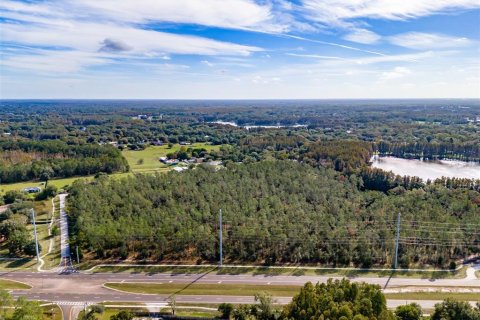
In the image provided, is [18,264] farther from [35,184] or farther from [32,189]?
[35,184]

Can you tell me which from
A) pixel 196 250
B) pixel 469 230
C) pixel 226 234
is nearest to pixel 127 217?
pixel 196 250

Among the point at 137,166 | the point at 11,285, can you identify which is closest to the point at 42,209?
the point at 11,285

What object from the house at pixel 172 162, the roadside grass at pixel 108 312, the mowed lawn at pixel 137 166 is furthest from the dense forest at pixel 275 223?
the house at pixel 172 162

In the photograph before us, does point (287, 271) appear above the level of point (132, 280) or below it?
above

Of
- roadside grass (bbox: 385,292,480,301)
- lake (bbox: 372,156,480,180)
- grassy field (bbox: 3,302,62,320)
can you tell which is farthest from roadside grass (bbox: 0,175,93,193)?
lake (bbox: 372,156,480,180)

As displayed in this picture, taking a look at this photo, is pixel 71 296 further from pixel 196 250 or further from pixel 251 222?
pixel 251 222
